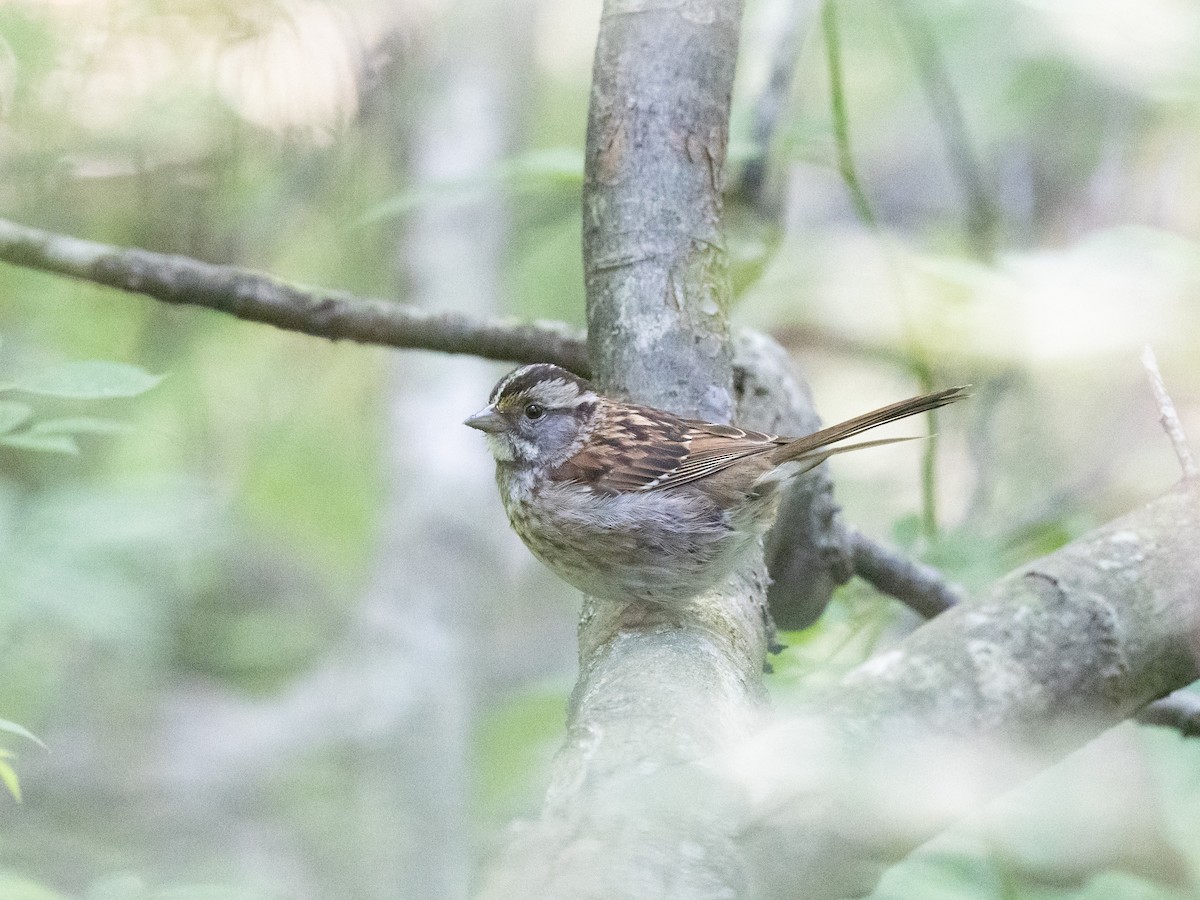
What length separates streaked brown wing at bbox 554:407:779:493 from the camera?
9.05ft

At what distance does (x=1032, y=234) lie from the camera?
20.5ft

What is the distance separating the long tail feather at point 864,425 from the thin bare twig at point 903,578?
2.19 ft

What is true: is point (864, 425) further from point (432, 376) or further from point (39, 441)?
point (432, 376)

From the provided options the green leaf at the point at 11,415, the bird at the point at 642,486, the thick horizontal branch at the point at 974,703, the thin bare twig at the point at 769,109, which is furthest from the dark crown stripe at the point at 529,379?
the green leaf at the point at 11,415

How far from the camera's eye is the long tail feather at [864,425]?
7.95 feet

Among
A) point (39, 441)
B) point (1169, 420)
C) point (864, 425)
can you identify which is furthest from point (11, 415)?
point (1169, 420)

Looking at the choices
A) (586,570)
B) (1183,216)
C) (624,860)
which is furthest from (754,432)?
(1183,216)

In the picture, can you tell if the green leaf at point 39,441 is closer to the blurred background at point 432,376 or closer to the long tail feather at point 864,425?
the blurred background at point 432,376

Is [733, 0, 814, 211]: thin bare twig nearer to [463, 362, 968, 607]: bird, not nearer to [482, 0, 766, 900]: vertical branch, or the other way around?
[482, 0, 766, 900]: vertical branch

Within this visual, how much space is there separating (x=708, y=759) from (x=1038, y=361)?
118 inches

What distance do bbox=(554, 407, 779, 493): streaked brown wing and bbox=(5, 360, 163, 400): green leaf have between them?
3.81 feet

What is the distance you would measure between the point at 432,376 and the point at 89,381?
369cm

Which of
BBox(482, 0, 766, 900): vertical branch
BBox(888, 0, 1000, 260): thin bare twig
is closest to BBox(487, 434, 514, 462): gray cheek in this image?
BBox(482, 0, 766, 900): vertical branch

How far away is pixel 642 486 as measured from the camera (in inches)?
120
